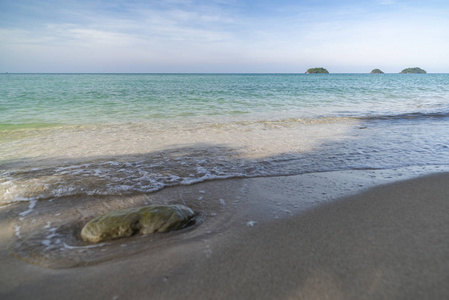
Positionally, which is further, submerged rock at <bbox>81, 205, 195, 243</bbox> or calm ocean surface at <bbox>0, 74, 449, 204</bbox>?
calm ocean surface at <bbox>0, 74, 449, 204</bbox>

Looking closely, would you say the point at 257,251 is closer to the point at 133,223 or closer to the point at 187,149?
the point at 133,223

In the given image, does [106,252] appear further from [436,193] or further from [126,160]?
[436,193]

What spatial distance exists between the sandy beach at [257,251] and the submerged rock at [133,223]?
0.38 feet

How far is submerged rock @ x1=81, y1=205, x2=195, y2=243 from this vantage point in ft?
9.31

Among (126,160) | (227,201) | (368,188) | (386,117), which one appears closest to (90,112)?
(126,160)

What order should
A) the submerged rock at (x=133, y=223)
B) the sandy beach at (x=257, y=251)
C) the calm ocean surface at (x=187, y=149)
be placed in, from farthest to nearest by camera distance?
1. the calm ocean surface at (x=187, y=149)
2. the submerged rock at (x=133, y=223)
3. the sandy beach at (x=257, y=251)

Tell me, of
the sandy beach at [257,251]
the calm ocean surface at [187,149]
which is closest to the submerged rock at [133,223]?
the sandy beach at [257,251]

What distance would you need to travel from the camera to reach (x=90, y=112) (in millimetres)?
12914

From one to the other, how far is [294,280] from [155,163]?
397 centimetres

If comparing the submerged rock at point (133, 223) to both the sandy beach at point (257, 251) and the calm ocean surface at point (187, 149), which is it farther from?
the calm ocean surface at point (187, 149)

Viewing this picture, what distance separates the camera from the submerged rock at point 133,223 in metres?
2.84

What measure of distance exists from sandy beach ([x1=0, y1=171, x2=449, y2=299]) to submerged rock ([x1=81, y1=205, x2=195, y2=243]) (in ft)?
0.38

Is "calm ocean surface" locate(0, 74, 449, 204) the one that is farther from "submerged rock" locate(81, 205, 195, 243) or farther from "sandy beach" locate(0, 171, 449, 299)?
"submerged rock" locate(81, 205, 195, 243)

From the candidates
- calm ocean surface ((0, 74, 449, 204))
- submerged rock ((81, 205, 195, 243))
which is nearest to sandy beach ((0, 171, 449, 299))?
submerged rock ((81, 205, 195, 243))
